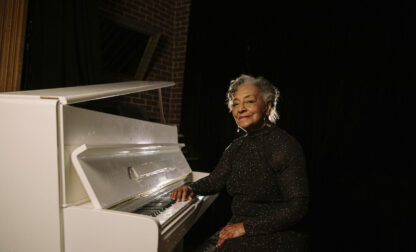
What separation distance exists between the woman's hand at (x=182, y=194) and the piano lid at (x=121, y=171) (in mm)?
114

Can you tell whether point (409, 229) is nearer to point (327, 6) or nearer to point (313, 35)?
point (313, 35)

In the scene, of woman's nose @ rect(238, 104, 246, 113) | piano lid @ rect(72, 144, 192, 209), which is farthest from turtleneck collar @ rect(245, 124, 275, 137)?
piano lid @ rect(72, 144, 192, 209)

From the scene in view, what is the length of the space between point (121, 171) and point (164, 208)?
30cm

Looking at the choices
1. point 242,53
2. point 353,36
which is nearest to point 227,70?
point 242,53

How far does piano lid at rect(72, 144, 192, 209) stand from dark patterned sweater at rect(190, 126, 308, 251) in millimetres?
293

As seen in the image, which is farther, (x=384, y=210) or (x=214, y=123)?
(x=214, y=123)

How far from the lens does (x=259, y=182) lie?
4.86ft

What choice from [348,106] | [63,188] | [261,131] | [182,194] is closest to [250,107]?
[261,131]

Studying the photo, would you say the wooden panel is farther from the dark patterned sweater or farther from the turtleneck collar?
the turtleneck collar

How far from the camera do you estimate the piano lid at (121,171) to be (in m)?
1.14

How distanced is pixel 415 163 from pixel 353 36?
51.0 inches

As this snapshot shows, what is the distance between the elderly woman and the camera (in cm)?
132

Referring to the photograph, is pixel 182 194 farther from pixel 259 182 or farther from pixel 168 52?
pixel 168 52

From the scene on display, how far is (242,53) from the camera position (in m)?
3.29
